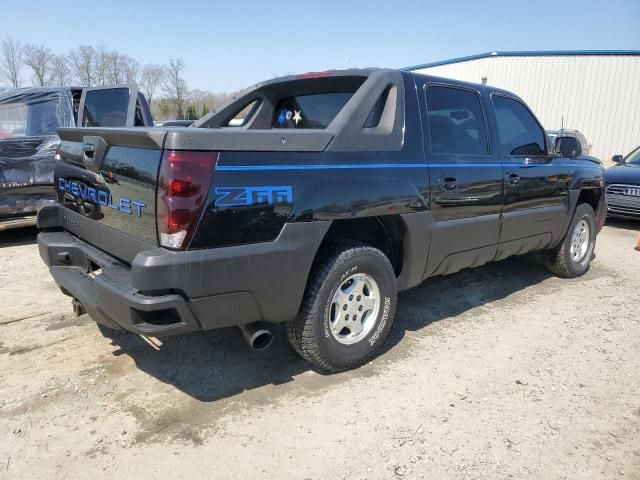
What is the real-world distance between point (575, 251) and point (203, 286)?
185 inches

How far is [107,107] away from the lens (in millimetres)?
6609

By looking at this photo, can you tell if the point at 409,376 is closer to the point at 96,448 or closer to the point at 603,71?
the point at 96,448

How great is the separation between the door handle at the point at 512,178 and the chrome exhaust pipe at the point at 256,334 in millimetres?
2588

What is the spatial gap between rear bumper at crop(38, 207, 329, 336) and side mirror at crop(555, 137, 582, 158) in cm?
336

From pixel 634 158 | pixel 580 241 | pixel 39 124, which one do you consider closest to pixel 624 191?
pixel 634 158

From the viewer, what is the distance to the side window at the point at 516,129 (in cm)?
434

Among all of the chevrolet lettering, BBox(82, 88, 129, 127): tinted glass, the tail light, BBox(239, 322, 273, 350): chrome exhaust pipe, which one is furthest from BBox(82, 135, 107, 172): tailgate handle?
BBox(82, 88, 129, 127): tinted glass

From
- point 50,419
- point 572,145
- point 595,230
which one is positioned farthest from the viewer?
point 595,230

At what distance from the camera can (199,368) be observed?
3.23 m

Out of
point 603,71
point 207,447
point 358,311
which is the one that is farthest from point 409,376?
point 603,71

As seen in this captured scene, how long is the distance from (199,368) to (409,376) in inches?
54.7

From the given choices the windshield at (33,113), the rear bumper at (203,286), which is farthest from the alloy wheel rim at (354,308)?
the windshield at (33,113)

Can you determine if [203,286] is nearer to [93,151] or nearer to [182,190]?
[182,190]

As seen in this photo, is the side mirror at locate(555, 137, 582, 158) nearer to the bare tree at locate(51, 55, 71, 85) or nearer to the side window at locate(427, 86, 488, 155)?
the side window at locate(427, 86, 488, 155)
